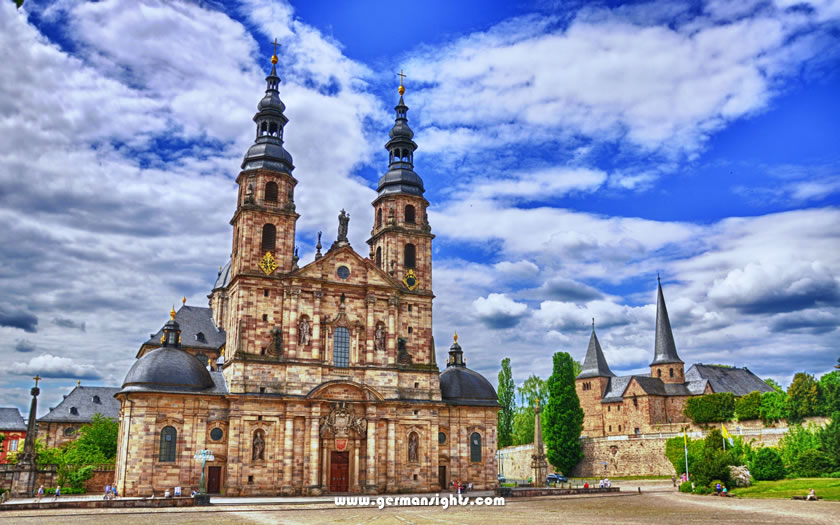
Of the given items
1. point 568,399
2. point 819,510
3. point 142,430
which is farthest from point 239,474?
point 568,399

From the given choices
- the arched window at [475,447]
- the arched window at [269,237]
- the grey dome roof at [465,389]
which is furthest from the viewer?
the grey dome roof at [465,389]

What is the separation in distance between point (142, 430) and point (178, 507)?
877 cm

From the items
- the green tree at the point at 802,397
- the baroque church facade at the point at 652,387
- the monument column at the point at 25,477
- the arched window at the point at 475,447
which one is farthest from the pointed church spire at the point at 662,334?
the monument column at the point at 25,477

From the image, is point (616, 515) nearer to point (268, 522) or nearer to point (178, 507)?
point (268, 522)

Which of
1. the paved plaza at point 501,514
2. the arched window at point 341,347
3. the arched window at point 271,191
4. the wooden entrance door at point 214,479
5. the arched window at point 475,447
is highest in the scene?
the arched window at point 271,191

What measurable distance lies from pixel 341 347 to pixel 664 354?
50681 mm

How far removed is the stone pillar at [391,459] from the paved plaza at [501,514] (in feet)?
31.0

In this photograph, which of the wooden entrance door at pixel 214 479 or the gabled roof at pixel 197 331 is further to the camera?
the gabled roof at pixel 197 331

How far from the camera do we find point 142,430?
149ft

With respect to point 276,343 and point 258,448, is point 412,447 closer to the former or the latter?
point 258,448

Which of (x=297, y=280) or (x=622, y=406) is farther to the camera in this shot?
(x=622, y=406)

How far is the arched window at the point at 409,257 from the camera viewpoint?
191ft

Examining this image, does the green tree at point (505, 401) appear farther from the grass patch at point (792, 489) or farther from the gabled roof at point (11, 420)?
the gabled roof at point (11, 420)

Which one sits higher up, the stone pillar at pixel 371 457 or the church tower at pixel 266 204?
the church tower at pixel 266 204
